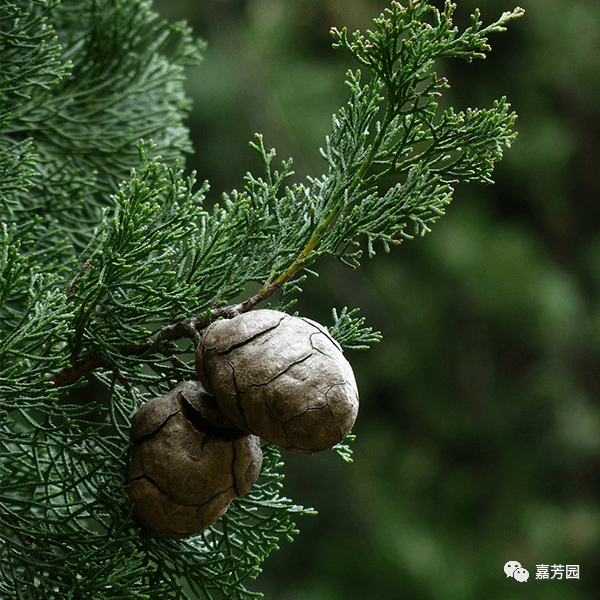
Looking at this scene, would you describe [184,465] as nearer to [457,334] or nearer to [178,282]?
[178,282]

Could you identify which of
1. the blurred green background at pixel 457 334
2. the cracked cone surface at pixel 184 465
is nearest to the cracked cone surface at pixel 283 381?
the cracked cone surface at pixel 184 465

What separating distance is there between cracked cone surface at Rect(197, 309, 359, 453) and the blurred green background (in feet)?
10.8

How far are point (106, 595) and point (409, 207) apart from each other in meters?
0.65

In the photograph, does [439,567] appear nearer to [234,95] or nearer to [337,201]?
[234,95]

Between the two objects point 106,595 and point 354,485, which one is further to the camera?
point 354,485

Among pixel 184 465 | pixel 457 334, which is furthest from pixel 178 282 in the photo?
pixel 457 334

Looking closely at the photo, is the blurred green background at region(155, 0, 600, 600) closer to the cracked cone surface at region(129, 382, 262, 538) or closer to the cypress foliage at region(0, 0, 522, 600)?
the cypress foliage at region(0, 0, 522, 600)

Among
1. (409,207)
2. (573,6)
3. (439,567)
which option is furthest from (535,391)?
(409,207)

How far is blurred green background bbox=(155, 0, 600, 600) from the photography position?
415 cm

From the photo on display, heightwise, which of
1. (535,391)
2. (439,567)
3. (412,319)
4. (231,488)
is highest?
(231,488)

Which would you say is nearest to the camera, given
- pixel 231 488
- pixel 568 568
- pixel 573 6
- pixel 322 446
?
pixel 322 446

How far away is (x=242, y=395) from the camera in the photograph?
770mm

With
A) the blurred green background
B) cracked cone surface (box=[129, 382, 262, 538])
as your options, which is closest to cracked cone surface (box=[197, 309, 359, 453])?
cracked cone surface (box=[129, 382, 262, 538])

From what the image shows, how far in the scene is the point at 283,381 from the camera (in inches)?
29.7
